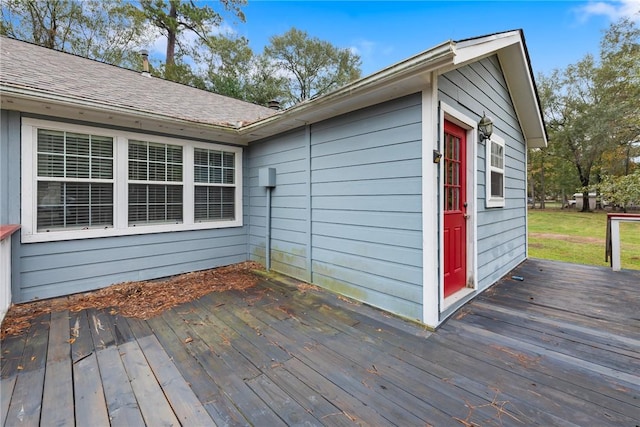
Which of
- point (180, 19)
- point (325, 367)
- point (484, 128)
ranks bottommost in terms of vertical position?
point (325, 367)

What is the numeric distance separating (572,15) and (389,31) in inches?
153

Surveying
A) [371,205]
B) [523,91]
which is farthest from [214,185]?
[523,91]

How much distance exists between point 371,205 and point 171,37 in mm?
14311

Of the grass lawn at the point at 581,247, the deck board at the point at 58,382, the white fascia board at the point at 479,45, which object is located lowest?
the deck board at the point at 58,382

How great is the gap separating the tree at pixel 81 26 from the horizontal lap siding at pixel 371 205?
13251 millimetres

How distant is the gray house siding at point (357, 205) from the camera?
110 inches

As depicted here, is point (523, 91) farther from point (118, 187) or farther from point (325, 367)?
point (118, 187)

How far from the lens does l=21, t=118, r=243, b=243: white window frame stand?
315 cm

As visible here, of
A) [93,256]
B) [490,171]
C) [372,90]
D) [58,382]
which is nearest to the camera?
[58,382]

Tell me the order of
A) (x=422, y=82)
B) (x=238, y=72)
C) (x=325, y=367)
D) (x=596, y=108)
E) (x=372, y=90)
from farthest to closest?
(x=596, y=108) < (x=238, y=72) < (x=372, y=90) < (x=422, y=82) < (x=325, y=367)

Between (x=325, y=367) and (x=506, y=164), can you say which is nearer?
(x=325, y=367)

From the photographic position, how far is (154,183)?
406 centimetres

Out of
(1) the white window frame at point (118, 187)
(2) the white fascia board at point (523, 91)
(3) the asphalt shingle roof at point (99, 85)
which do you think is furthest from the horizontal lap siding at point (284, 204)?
(2) the white fascia board at point (523, 91)

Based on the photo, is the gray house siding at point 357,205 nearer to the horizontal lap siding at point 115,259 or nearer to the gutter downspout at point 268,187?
the gutter downspout at point 268,187
